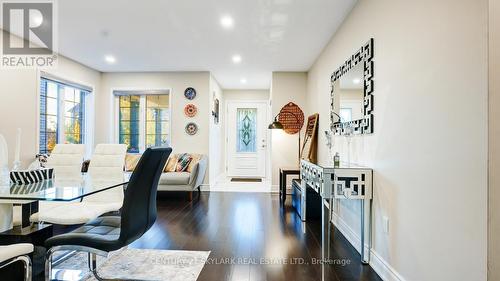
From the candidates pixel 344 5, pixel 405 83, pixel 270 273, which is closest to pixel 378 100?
pixel 405 83

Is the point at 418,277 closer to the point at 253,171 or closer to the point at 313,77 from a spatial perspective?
the point at 313,77

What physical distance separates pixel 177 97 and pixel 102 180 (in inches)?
135

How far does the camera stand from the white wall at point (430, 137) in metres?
1.24

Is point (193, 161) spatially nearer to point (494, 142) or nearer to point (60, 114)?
point (60, 114)

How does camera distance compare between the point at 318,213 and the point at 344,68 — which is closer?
the point at 344,68

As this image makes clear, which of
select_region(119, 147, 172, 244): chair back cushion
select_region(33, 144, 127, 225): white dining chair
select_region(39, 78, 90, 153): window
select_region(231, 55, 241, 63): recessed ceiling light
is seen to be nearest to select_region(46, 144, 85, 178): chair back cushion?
select_region(33, 144, 127, 225): white dining chair

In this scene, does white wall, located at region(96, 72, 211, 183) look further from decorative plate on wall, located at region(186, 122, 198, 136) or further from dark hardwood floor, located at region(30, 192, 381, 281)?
dark hardwood floor, located at region(30, 192, 381, 281)

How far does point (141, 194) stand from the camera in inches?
64.3

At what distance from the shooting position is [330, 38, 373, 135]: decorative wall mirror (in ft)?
8.02

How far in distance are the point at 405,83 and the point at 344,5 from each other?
145 cm

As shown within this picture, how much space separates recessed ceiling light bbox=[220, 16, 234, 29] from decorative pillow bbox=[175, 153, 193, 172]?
2762mm

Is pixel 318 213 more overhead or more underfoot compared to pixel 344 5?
more underfoot

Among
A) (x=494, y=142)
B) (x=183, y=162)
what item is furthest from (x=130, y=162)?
(x=494, y=142)

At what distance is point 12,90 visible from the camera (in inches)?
146
